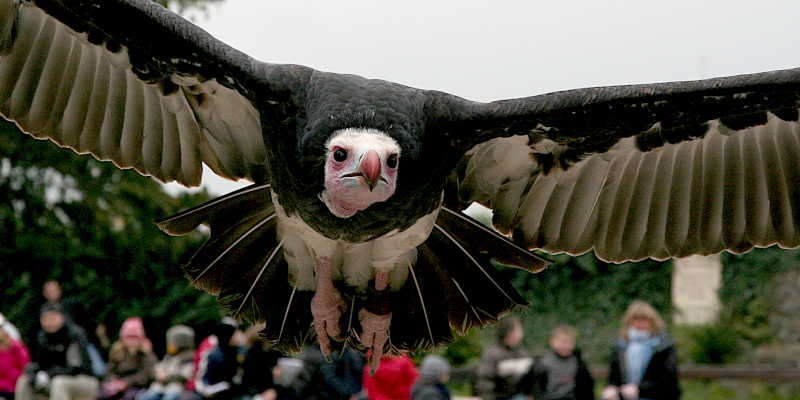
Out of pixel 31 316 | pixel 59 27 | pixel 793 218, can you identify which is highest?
pixel 59 27

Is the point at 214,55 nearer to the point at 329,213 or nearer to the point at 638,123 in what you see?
the point at 329,213

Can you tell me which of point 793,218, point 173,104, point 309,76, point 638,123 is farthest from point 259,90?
point 793,218

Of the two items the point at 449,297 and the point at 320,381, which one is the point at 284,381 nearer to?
the point at 320,381

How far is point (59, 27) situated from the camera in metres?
5.34

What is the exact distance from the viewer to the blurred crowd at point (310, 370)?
27.3 ft

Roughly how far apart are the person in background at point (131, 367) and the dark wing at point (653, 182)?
600cm

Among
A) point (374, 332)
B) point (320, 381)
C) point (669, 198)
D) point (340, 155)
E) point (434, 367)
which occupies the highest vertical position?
point (340, 155)

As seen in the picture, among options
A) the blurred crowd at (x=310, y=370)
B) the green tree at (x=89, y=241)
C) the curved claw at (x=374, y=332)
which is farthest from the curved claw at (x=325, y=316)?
the green tree at (x=89, y=241)

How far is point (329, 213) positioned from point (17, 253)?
52.0 feet

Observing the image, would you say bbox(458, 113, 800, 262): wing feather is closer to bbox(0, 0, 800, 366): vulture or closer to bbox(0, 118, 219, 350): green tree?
bbox(0, 0, 800, 366): vulture

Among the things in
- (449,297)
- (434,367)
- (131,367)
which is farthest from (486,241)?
(131,367)

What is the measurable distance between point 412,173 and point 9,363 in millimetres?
7000

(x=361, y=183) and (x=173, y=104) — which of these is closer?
(x=361, y=183)

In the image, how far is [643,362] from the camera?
8.24m
